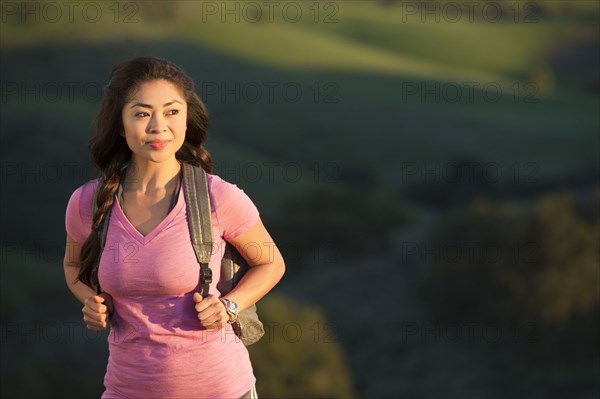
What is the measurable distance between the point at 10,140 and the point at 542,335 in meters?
41.6

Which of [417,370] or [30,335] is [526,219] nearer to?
[417,370]

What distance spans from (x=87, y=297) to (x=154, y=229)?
1.24ft

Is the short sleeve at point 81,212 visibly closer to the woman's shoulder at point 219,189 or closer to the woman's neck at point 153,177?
the woman's neck at point 153,177

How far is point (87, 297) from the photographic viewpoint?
362cm

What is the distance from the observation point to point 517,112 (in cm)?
8375

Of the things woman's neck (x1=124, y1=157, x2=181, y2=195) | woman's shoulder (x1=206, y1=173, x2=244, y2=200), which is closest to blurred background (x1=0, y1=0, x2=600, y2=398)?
woman's neck (x1=124, y1=157, x2=181, y2=195)

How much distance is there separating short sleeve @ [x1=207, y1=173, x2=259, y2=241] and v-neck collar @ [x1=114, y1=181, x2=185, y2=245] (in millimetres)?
125

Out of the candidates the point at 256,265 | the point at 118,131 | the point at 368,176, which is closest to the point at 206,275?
the point at 256,265

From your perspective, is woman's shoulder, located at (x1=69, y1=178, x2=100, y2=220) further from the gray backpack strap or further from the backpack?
the gray backpack strap

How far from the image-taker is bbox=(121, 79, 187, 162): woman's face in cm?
363

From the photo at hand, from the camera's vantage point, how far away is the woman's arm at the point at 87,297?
11.5 feet

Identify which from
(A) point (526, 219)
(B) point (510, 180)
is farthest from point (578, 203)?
(B) point (510, 180)

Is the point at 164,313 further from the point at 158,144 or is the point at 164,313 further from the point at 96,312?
the point at 158,144

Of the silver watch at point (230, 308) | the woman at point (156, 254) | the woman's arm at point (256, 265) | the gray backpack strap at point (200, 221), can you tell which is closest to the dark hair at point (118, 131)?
the woman at point (156, 254)
